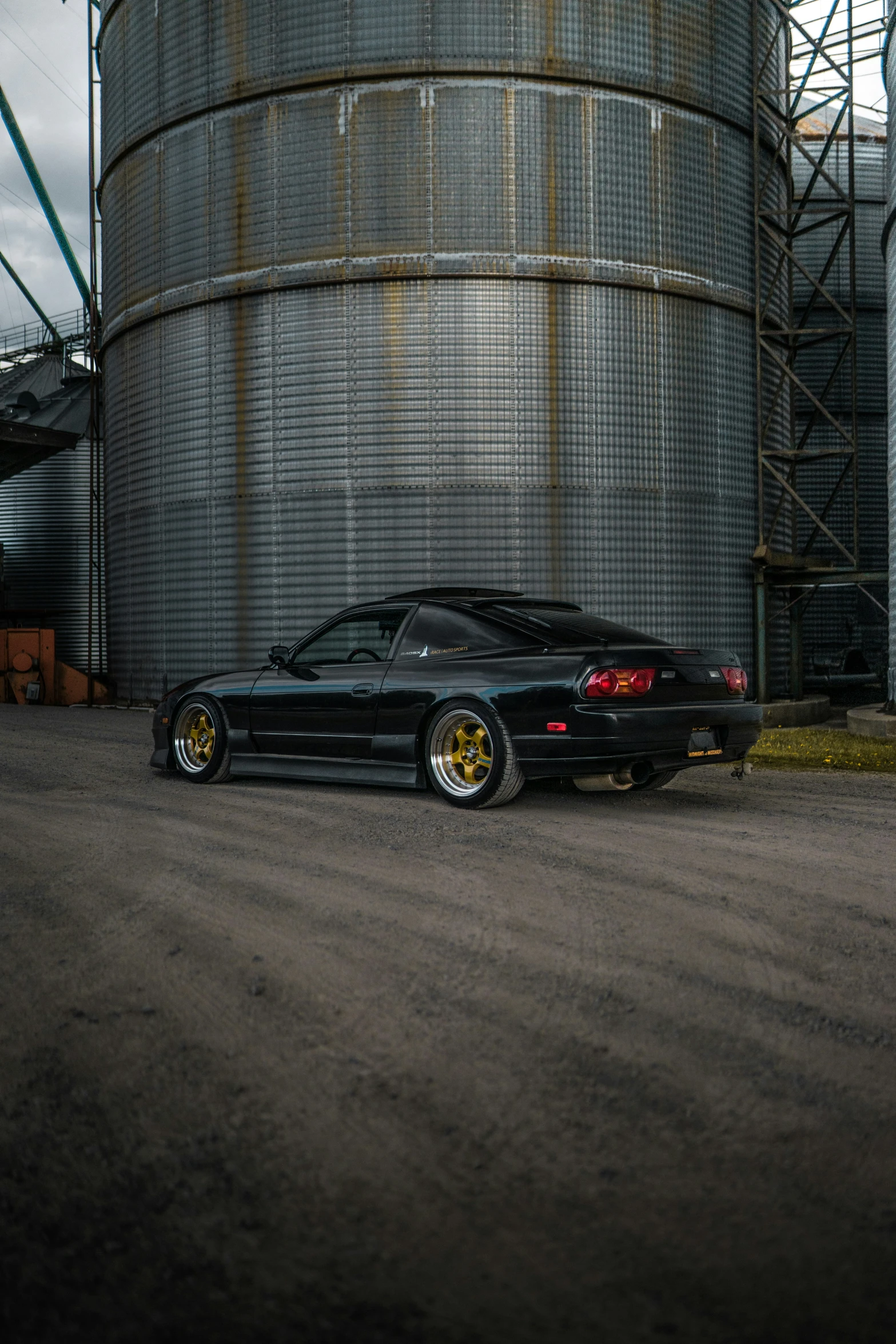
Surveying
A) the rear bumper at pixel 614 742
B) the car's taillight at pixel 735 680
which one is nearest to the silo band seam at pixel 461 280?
the car's taillight at pixel 735 680

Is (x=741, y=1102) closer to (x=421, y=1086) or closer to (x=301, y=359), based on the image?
(x=421, y=1086)

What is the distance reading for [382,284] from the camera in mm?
14836

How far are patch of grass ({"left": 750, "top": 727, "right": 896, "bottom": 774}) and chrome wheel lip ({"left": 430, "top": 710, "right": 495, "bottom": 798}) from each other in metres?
3.51

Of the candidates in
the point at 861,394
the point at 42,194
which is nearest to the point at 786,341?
the point at 861,394

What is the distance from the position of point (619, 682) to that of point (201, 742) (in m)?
3.43

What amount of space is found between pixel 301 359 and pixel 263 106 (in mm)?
3534

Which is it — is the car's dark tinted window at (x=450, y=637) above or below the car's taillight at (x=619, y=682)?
above

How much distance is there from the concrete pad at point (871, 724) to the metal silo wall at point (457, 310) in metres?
3.08

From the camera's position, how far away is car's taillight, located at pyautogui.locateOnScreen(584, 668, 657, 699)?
641cm

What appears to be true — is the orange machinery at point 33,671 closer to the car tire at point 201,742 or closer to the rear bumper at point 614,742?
the car tire at point 201,742

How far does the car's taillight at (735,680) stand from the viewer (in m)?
7.05

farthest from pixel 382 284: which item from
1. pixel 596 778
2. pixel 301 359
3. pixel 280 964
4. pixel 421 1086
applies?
pixel 421 1086

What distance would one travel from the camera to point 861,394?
20.4m

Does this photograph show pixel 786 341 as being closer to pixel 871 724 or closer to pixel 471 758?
pixel 871 724
